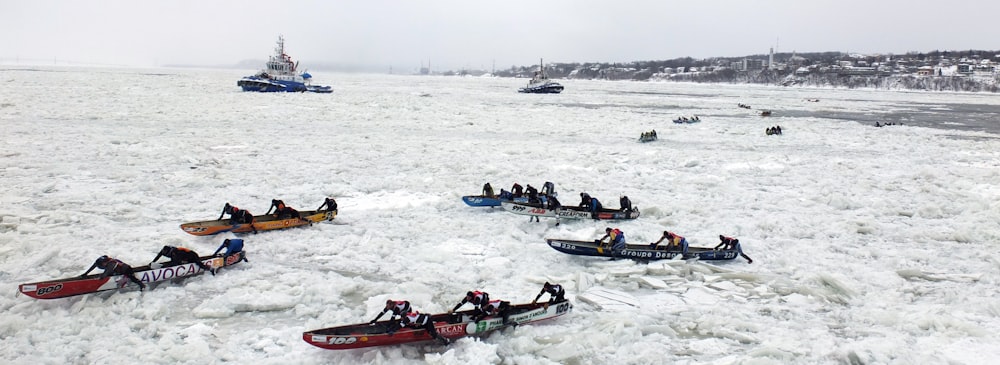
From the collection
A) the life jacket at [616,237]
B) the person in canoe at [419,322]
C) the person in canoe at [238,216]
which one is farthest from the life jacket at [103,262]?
the life jacket at [616,237]

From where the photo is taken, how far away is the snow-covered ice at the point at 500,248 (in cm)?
635

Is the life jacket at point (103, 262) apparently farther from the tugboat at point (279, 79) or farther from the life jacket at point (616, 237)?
the tugboat at point (279, 79)

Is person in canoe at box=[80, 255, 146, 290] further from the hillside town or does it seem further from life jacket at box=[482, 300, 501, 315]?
the hillside town

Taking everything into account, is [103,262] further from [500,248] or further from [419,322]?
[500,248]

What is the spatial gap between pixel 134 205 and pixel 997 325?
1453 centimetres

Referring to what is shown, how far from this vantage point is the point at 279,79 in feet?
188

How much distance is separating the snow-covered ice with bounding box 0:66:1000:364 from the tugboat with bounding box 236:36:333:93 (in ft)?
105

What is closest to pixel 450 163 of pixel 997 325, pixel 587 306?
pixel 587 306

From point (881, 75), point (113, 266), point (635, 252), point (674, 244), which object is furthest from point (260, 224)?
point (881, 75)

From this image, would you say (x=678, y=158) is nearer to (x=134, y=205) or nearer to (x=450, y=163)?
(x=450, y=163)

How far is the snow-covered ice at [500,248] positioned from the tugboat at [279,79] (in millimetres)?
32156

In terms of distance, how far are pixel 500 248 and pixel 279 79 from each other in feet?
177

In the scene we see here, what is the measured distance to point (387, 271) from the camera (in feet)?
28.2

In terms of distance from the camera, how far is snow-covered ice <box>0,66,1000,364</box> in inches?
250
